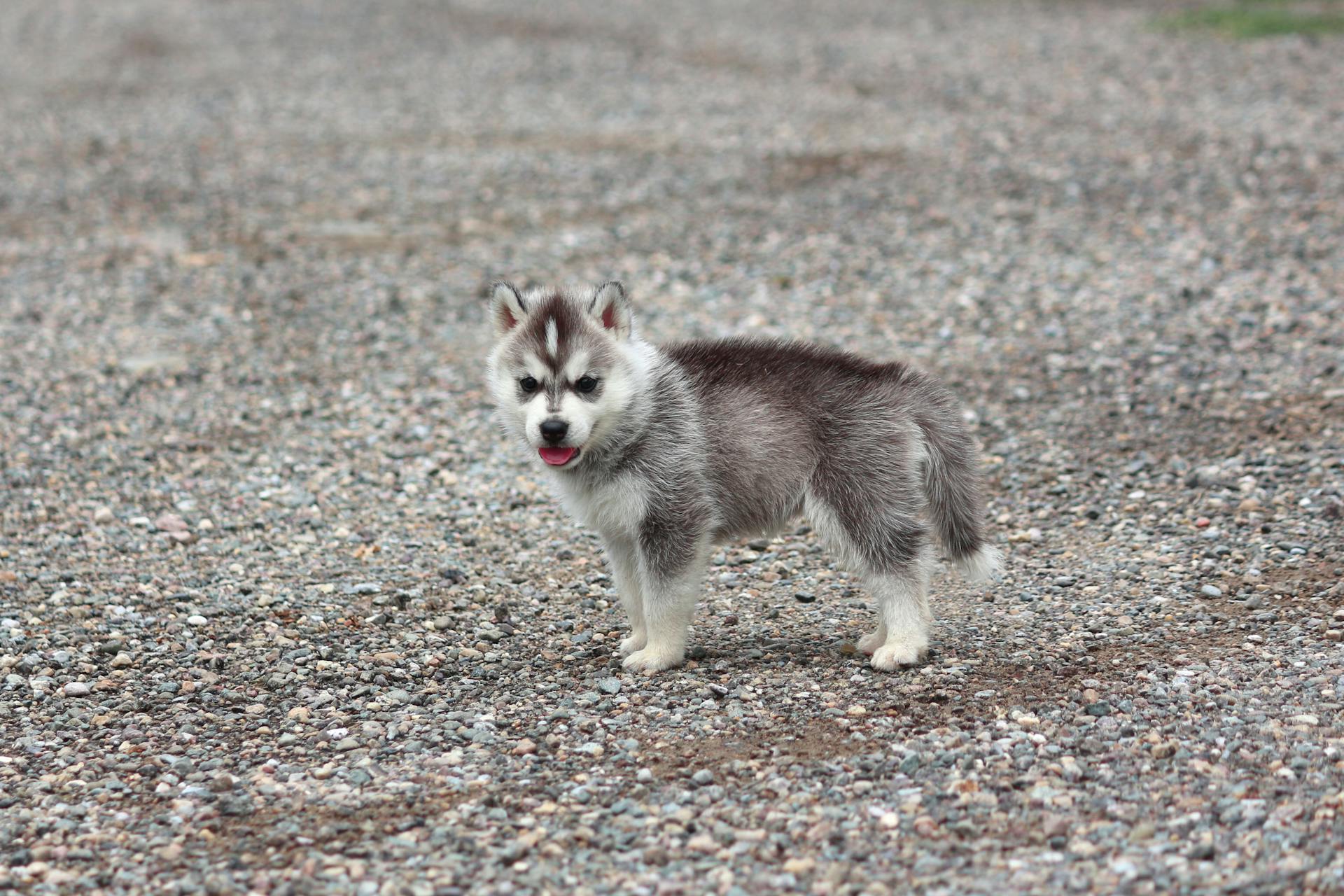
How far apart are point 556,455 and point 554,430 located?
0.21 metres

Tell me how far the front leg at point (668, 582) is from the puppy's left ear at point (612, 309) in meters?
0.97

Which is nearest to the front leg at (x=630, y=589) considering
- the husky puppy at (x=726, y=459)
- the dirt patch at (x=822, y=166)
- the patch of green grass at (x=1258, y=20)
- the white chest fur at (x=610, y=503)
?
the husky puppy at (x=726, y=459)

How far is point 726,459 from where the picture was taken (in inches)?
285

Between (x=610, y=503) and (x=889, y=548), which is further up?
(x=610, y=503)

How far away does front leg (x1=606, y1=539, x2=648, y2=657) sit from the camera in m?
7.48

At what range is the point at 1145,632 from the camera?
7.48 m

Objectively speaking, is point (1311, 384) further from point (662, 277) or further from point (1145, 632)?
point (662, 277)

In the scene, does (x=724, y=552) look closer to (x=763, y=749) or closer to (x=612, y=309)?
(x=612, y=309)

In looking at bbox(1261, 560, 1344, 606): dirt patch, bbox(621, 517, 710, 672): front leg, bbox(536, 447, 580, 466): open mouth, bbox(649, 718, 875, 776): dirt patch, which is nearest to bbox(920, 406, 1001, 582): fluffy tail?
bbox(621, 517, 710, 672): front leg

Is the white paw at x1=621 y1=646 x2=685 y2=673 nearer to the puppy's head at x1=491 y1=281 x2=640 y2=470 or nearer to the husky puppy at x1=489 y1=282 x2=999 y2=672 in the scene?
the husky puppy at x1=489 y1=282 x2=999 y2=672

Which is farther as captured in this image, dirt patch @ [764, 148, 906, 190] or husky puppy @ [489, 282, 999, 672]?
dirt patch @ [764, 148, 906, 190]

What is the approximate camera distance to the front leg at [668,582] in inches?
280

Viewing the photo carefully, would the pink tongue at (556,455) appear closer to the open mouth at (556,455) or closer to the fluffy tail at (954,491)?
the open mouth at (556,455)

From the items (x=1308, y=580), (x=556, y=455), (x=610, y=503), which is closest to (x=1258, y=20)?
(x=1308, y=580)
